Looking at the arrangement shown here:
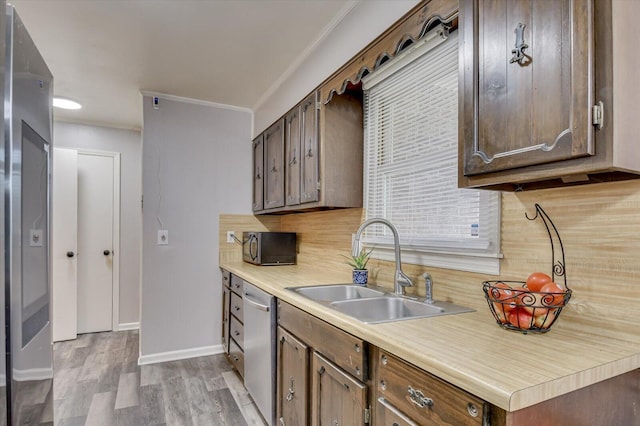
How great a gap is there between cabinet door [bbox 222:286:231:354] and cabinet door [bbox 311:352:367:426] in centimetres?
175

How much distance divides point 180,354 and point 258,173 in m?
1.79

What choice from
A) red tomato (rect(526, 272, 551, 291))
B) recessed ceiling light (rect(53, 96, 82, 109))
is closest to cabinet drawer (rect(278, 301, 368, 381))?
red tomato (rect(526, 272, 551, 291))

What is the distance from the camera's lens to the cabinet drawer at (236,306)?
279cm

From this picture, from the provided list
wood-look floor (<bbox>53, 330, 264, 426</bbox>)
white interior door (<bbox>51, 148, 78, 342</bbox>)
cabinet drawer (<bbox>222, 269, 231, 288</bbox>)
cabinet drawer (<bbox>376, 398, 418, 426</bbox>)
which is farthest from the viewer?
white interior door (<bbox>51, 148, 78, 342</bbox>)

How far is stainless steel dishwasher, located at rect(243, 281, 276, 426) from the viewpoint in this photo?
2016mm

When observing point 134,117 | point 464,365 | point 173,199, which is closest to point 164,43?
point 173,199

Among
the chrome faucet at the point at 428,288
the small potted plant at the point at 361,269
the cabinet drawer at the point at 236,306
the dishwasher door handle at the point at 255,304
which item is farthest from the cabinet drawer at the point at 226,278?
the chrome faucet at the point at 428,288

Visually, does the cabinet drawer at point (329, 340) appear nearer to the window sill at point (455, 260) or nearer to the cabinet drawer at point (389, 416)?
the cabinet drawer at point (389, 416)

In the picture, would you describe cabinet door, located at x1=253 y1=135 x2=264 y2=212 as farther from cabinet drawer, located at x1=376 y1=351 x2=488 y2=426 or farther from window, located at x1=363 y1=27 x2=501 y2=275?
cabinet drawer, located at x1=376 y1=351 x2=488 y2=426

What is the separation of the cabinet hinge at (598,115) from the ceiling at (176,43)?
1467 millimetres

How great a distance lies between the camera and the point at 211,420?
226 centimetres

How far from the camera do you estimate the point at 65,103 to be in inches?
138

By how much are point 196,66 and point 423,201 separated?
1988mm

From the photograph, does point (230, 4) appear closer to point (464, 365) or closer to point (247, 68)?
point (247, 68)
